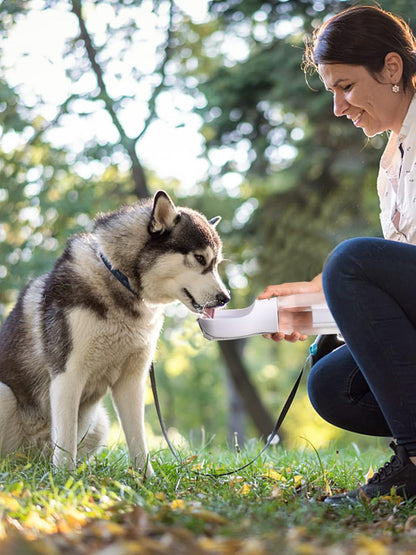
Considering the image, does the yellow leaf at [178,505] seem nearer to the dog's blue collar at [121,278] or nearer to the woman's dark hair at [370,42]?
the dog's blue collar at [121,278]

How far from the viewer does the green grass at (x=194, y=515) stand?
6.12ft

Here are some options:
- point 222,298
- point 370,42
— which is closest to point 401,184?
point 370,42

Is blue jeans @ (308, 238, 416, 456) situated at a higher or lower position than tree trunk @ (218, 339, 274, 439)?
higher

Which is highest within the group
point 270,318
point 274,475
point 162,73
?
point 270,318

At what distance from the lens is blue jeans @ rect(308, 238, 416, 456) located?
9.07ft

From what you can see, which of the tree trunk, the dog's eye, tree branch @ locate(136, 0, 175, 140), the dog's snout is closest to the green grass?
the dog's snout

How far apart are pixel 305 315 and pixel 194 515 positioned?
1.57m

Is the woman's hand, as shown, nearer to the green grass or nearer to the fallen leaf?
the fallen leaf

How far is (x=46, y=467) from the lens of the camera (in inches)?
136

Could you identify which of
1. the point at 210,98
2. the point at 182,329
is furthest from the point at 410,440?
the point at 182,329

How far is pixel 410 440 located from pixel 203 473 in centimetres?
118

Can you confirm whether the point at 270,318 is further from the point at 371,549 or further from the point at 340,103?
the point at 371,549

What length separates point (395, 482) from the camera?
281 centimetres

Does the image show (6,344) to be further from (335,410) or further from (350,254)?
(350,254)
